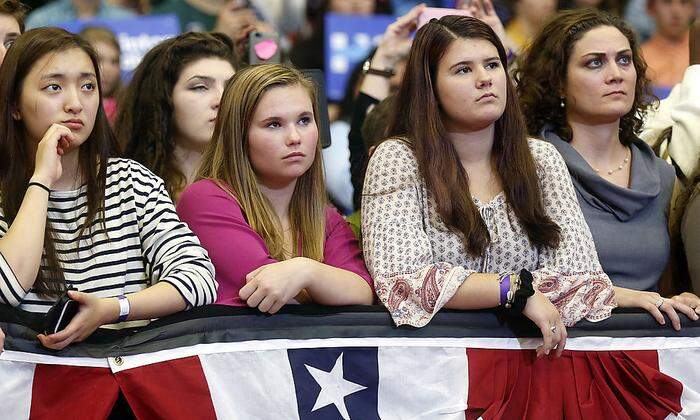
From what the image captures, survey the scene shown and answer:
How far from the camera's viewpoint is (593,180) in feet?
10.8

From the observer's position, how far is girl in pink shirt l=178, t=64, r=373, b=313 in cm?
268

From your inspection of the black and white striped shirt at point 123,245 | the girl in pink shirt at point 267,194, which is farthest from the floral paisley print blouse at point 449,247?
the black and white striped shirt at point 123,245

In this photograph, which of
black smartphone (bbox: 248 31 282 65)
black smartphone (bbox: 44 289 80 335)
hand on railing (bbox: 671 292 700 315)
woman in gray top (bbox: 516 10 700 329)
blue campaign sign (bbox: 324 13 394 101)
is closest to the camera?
black smartphone (bbox: 44 289 80 335)

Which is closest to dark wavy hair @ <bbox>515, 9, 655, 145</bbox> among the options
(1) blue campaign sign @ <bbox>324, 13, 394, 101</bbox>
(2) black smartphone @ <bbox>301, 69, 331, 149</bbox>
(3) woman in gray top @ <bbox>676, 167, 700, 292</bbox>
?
(3) woman in gray top @ <bbox>676, 167, 700, 292</bbox>

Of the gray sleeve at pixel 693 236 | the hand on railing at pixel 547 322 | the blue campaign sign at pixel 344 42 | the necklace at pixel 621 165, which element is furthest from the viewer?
the blue campaign sign at pixel 344 42

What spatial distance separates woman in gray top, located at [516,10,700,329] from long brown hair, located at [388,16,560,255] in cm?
41

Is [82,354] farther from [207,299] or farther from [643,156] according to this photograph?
[643,156]

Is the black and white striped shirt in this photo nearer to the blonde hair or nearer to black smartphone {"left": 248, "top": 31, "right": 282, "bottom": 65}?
the blonde hair

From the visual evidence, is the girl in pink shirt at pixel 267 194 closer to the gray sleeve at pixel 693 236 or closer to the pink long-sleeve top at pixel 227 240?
the pink long-sleeve top at pixel 227 240

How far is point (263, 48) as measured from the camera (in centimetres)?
379

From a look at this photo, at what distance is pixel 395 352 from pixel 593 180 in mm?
1101

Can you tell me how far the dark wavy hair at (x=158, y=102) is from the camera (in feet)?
11.5

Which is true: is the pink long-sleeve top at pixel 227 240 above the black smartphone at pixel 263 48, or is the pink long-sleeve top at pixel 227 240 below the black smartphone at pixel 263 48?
below

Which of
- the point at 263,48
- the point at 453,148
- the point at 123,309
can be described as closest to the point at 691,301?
the point at 453,148
